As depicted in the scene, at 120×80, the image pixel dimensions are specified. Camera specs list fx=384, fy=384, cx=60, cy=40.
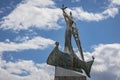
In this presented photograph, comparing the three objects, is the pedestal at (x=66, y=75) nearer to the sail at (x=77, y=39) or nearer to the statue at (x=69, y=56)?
the statue at (x=69, y=56)

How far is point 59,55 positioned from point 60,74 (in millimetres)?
1665

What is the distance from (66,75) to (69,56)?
1760 millimetres

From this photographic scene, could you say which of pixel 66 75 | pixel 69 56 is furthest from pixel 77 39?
pixel 66 75

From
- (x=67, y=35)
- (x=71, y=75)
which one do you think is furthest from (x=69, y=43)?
(x=71, y=75)

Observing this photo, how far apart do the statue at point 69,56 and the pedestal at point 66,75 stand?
1.23ft

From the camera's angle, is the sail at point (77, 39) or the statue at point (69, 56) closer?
the statue at point (69, 56)

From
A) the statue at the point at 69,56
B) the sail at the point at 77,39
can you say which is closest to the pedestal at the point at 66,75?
the statue at the point at 69,56

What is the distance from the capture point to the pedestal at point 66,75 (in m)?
33.5

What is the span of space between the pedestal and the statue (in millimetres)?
375

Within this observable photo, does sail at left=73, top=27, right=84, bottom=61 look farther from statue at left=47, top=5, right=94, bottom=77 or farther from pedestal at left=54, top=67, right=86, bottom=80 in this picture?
pedestal at left=54, top=67, right=86, bottom=80

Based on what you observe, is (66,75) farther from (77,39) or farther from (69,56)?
(77,39)

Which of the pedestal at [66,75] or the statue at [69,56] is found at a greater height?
the statue at [69,56]

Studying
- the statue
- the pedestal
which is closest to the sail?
the statue

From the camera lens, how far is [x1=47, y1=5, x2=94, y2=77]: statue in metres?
33.7
